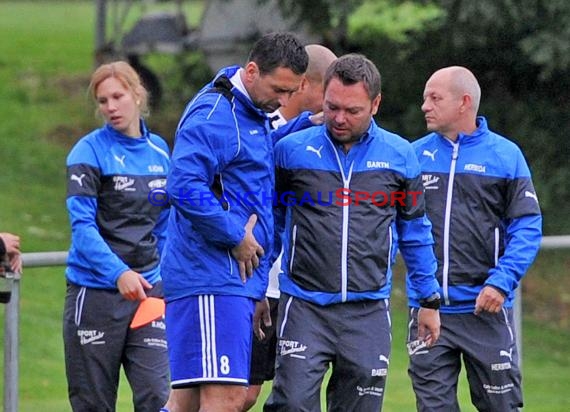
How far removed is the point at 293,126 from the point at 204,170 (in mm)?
1079

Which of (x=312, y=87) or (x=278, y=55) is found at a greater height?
(x=278, y=55)

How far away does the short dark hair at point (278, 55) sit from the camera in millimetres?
6094

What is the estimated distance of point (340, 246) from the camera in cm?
639

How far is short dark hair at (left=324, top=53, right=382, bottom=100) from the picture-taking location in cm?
638

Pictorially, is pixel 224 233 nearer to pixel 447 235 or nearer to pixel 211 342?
pixel 211 342

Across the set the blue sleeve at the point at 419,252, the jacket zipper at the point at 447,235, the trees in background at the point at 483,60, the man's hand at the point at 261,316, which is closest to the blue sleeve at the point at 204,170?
the man's hand at the point at 261,316

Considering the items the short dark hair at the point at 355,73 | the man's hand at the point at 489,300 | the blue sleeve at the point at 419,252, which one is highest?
the short dark hair at the point at 355,73

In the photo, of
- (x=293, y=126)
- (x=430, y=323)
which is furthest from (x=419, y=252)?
(x=293, y=126)

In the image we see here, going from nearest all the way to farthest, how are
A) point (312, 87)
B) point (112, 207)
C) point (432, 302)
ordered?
point (432, 302) → point (112, 207) → point (312, 87)

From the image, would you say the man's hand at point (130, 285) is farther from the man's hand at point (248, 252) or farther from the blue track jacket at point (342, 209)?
the man's hand at point (248, 252)

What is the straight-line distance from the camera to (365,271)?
6.42 m

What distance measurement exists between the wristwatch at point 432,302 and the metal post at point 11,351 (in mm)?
2281

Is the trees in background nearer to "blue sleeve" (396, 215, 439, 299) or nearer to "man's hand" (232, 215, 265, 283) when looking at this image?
"blue sleeve" (396, 215, 439, 299)

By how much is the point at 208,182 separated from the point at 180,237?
351mm
